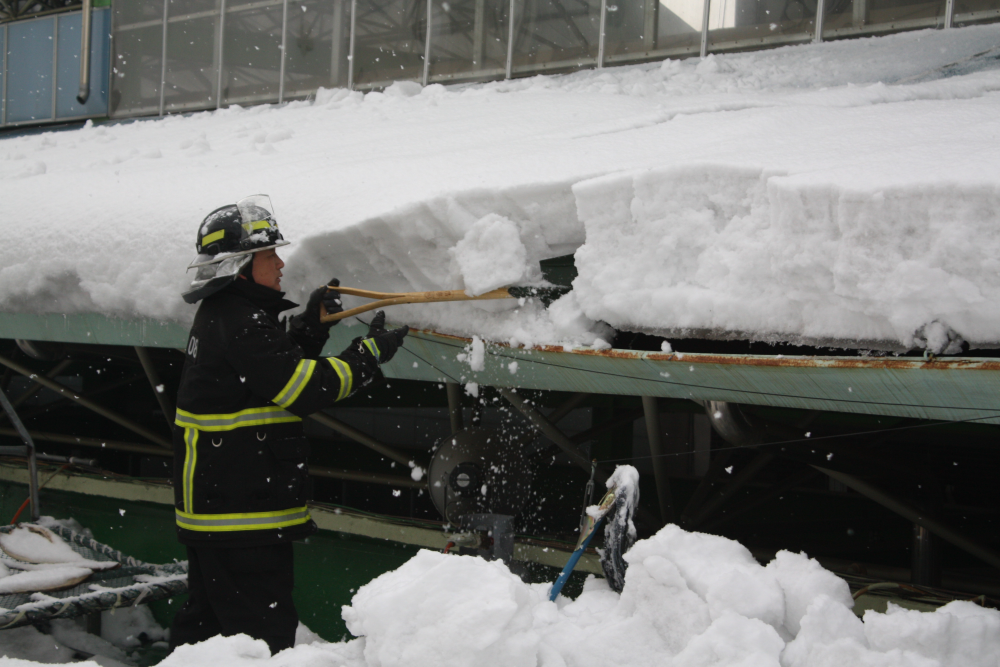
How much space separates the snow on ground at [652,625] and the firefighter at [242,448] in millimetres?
594

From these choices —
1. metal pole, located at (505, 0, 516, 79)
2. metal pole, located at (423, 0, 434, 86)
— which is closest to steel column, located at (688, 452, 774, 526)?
metal pole, located at (505, 0, 516, 79)

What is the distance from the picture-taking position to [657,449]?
10.4ft

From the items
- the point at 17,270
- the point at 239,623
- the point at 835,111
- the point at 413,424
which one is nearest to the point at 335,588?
the point at 239,623

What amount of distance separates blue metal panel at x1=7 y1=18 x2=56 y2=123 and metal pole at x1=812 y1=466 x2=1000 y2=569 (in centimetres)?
967

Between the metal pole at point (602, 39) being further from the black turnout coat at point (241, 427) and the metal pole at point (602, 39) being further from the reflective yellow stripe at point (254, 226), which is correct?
the black turnout coat at point (241, 427)

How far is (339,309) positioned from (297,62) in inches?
229

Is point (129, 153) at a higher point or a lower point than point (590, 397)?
higher

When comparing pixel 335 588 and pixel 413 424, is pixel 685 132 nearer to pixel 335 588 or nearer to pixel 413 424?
pixel 335 588

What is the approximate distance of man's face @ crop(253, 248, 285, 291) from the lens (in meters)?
2.58

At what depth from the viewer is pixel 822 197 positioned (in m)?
1.98

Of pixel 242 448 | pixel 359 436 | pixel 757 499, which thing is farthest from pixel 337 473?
pixel 242 448

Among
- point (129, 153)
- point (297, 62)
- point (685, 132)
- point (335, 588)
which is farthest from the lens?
point (297, 62)

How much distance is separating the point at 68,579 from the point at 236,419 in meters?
1.70

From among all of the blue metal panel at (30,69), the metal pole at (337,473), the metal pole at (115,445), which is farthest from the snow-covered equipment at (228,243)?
the blue metal panel at (30,69)
